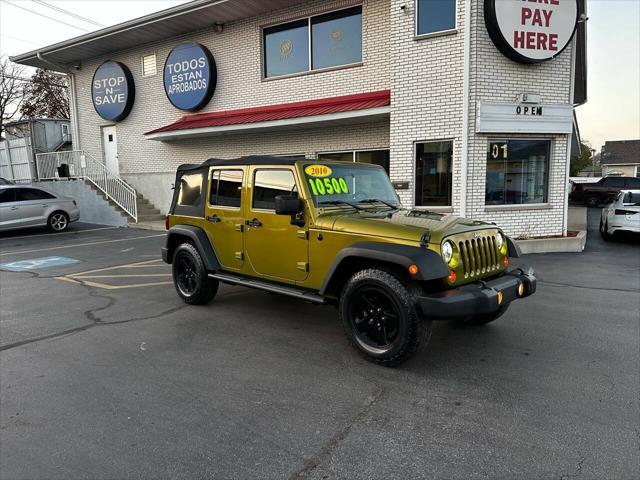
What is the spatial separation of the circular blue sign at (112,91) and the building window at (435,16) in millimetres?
11259

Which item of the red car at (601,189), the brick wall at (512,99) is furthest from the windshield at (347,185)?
the red car at (601,189)

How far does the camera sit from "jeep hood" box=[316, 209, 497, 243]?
3.96m

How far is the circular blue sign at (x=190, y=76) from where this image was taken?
47.6 feet

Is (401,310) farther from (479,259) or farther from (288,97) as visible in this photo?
(288,97)

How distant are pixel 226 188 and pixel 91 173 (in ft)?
47.6

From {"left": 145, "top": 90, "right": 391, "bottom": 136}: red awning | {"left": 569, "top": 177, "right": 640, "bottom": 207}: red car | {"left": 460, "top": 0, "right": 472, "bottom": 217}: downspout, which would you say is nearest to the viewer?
{"left": 460, "top": 0, "right": 472, "bottom": 217}: downspout

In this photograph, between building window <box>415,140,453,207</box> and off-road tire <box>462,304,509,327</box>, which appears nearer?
off-road tire <box>462,304,509,327</box>

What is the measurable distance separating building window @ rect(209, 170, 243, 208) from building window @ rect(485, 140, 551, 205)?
6.84 metres

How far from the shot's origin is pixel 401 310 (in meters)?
3.77

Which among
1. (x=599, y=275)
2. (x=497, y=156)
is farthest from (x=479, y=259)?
(x=497, y=156)

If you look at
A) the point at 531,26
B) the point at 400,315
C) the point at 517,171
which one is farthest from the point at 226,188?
the point at 531,26

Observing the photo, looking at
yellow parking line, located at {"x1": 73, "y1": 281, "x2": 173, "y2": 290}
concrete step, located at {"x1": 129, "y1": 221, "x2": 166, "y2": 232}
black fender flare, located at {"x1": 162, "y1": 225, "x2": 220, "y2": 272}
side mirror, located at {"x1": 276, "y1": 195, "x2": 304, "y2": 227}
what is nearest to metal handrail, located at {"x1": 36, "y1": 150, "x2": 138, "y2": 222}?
concrete step, located at {"x1": 129, "y1": 221, "x2": 166, "y2": 232}

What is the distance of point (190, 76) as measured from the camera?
14.9 meters

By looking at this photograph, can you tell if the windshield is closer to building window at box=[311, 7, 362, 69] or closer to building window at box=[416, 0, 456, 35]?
building window at box=[416, 0, 456, 35]
